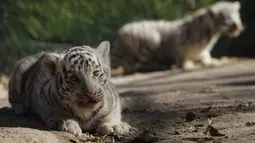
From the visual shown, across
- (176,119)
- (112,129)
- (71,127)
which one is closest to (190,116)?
(176,119)

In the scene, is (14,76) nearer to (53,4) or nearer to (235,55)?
(53,4)

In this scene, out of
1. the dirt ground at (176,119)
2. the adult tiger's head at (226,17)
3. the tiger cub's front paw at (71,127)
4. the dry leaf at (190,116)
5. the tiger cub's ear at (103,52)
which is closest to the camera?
the dirt ground at (176,119)

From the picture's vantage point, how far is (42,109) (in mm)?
5578

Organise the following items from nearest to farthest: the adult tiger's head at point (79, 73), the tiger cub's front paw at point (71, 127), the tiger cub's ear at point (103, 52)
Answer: the adult tiger's head at point (79, 73) → the tiger cub's front paw at point (71, 127) → the tiger cub's ear at point (103, 52)

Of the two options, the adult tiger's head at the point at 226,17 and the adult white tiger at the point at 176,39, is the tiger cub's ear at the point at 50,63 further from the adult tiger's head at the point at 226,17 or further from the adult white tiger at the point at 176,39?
the adult tiger's head at the point at 226,17

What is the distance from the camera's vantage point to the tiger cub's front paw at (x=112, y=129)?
5160 millimetres

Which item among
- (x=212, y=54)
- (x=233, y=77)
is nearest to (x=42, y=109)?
(x=233, y=77)

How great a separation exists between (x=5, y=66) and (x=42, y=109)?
9.01 meters

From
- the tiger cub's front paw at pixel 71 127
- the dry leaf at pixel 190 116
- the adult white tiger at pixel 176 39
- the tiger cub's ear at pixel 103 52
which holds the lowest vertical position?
the tiger cub's front paw at pixel 71 127

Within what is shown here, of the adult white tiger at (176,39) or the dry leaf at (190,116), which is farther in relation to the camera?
the adult white tiger at (176,39)

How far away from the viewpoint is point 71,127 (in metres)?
5.05

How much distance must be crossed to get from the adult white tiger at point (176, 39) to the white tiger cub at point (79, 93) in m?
7.95

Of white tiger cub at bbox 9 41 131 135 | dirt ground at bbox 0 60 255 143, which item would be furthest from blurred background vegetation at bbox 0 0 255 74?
white tiger cub at bbox 9 41 131 135

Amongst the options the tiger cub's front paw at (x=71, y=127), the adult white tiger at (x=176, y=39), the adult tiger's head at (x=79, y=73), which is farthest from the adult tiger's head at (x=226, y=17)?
the tiger cub's front paw at (x=71, y=127)
